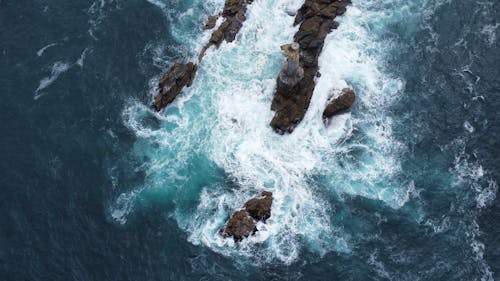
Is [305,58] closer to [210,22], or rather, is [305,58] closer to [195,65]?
[195,65]

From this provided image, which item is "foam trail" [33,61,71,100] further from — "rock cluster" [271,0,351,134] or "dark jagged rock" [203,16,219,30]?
"rock cluster" [271,0,351,134]

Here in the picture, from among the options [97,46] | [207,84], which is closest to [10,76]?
[97,46]

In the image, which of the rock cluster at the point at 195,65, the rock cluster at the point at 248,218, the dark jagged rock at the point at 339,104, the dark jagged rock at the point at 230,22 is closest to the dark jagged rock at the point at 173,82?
the rock cluster at the point at 195,65

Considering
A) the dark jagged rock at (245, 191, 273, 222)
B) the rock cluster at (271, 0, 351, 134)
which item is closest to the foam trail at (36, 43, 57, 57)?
the rock cluster at (271, 0, 351, 134)

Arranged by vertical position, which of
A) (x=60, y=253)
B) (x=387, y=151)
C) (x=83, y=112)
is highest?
(x=83, y=112)

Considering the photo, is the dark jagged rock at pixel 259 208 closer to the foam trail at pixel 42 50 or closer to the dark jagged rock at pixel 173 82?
the dark jagged rock at pixel 173 82

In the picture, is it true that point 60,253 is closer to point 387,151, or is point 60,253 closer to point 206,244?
point 206,244

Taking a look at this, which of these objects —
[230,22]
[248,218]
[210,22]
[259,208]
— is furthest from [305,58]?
[248,218]
